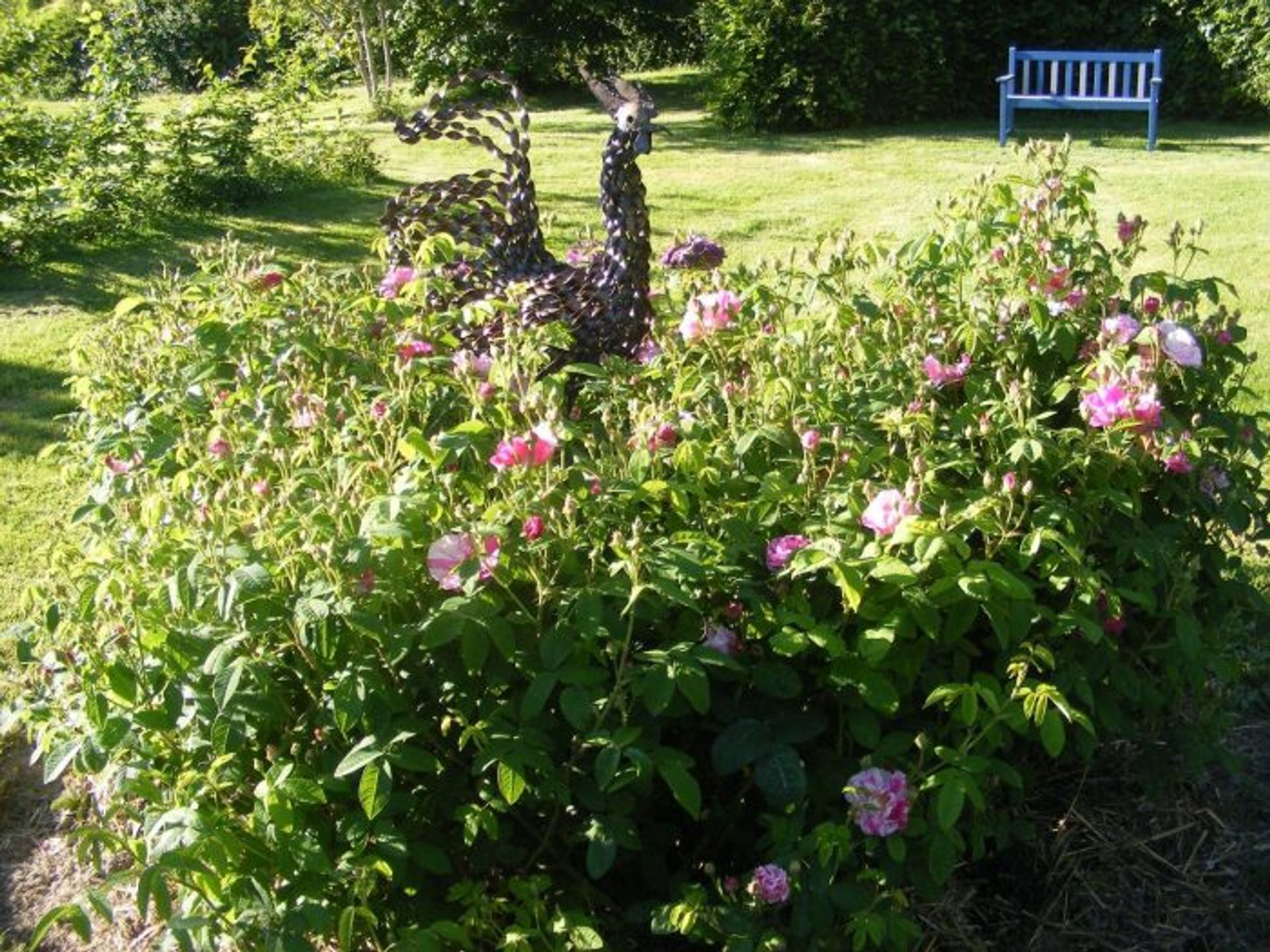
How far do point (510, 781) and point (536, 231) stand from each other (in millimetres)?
2137

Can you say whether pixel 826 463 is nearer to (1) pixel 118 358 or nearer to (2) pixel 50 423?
(1) pixel 118 358

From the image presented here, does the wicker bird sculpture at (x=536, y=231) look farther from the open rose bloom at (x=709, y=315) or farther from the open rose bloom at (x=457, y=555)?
the open rose bloom at (x=457, y=555)

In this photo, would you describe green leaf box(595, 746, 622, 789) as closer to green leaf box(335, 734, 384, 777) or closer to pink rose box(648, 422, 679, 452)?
green leaf box(335, 734, 384, 777)

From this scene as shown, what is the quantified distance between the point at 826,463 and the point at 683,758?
670 mm

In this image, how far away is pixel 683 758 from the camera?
187 cm

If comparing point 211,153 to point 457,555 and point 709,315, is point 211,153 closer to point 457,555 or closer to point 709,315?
point 709,315

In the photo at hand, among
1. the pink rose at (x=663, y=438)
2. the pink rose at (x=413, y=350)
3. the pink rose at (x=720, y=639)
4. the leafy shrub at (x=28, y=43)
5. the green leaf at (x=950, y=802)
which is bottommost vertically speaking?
the green leaf at (x=950, y=802)

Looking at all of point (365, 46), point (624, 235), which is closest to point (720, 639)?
point (624, 235)

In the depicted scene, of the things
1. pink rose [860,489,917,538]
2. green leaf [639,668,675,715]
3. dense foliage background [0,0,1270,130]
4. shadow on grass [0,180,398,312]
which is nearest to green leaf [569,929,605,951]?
green leaf [639,668,675,715]

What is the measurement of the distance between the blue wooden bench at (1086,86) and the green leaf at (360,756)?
9458mm

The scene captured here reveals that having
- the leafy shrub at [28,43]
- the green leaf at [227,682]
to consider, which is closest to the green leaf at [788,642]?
the green leaf at [227,682]

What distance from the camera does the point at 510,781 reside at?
179cm

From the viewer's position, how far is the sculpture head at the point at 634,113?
3.34m

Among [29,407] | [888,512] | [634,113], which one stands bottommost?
[29,407]
